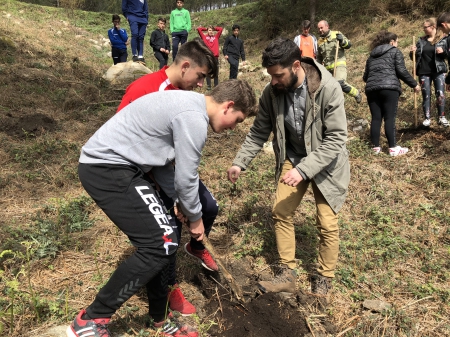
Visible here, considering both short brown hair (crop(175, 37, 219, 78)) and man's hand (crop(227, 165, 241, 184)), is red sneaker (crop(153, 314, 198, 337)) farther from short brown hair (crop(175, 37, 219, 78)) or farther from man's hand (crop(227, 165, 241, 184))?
short brown hair (crop(175, 37, 219, 78))

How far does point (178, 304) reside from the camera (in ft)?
8.71

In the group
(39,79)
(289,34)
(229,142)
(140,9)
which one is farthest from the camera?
(289,34)

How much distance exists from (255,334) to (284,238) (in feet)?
2.86

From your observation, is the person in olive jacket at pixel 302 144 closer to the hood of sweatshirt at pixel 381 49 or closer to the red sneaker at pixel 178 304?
the red sneaker at pixel 178 304

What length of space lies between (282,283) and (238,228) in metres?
1.11

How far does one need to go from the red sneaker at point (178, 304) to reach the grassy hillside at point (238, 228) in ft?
0.38

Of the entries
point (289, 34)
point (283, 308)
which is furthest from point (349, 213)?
point (289, 34)

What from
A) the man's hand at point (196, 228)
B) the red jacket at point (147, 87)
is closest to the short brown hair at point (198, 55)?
the red jacket at point (147, 87)

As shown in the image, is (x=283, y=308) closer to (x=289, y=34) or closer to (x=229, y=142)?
(x=229, y=142)

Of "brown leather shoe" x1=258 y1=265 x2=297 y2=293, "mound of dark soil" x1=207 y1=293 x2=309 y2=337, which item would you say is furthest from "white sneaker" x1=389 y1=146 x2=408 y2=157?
"mound of dark soil" x1=207 y1=293 x2=309 y2=337

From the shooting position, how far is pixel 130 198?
1956mm

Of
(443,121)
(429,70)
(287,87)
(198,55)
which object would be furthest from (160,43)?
(287,87)

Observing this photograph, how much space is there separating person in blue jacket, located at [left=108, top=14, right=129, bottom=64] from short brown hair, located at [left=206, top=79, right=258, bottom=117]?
8335 mm

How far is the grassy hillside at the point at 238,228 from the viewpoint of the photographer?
8.68 feet
